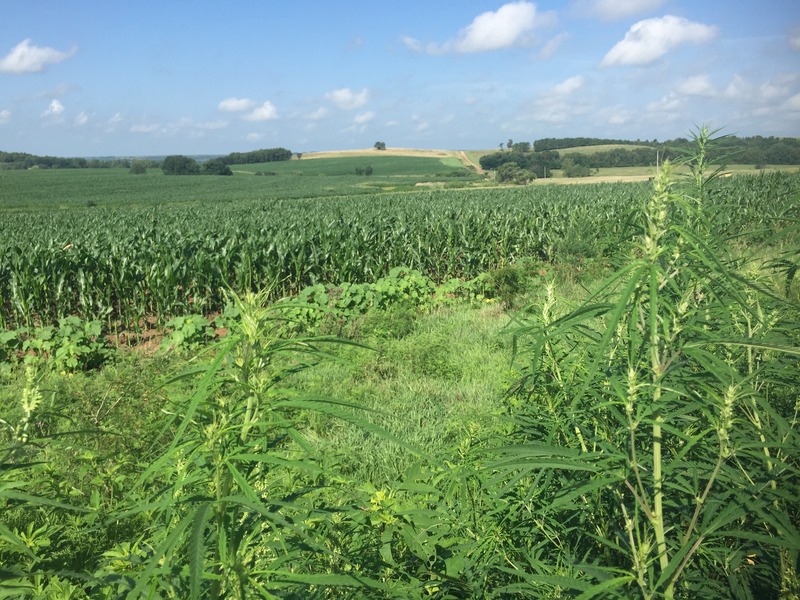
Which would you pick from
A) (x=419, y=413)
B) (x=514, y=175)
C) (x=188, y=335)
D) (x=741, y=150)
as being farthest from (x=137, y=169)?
(x=741, y=150)

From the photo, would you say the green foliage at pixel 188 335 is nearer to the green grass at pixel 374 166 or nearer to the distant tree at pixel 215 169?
the green grass at pixel 374 166

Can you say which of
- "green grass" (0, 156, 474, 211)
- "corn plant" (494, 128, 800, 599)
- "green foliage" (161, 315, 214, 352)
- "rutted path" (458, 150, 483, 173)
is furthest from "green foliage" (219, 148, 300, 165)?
"corn plant" (494, 128, 800, 599)

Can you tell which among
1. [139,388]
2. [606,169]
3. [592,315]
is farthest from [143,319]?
[606,169]

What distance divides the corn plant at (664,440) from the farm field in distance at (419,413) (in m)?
0.02

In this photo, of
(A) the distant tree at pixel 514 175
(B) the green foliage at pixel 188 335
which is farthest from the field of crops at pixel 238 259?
(A) the distant tree at pixel 514 175

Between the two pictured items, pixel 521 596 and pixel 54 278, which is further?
pixel 54 278

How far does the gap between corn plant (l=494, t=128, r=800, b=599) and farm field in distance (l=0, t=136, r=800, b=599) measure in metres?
0.02

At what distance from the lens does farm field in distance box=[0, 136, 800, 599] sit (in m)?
1.31

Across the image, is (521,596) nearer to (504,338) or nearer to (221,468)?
(221,468)

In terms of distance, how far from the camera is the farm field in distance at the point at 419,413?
4.29 feet

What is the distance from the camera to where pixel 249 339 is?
126 centimetres

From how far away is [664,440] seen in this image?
213 centimetres

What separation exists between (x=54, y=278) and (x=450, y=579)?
10.2 m

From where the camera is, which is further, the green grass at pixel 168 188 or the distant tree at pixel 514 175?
the distant tree at pixel 514 175
